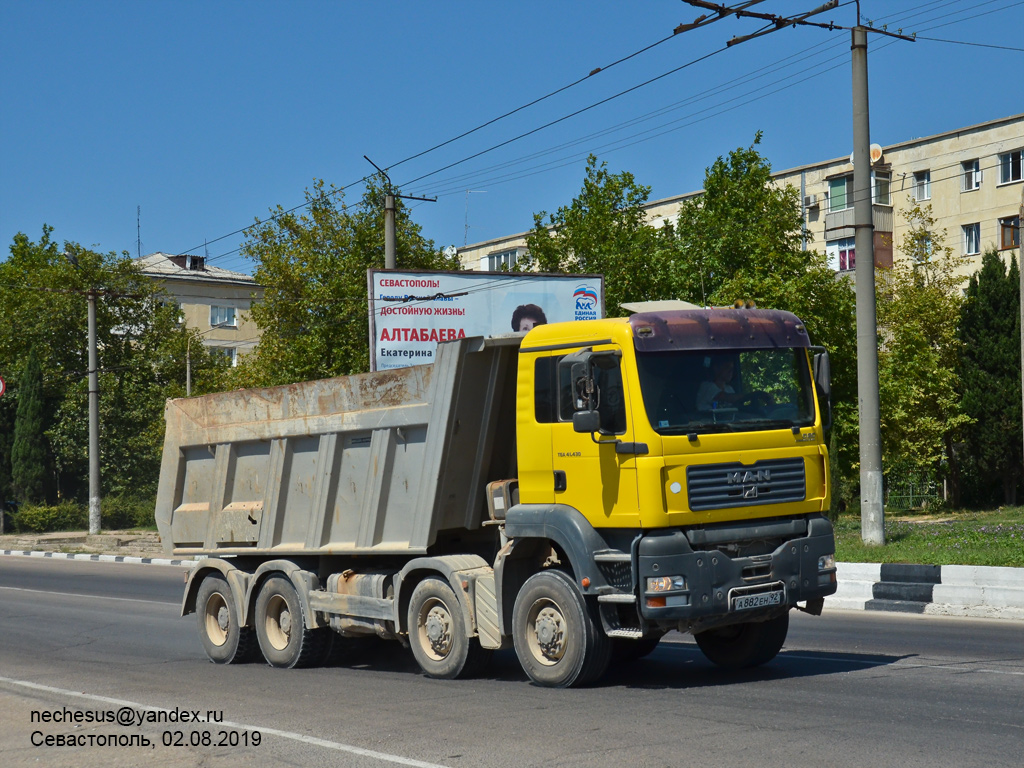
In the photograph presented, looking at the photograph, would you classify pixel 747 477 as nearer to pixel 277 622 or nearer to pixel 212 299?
pixel 277 622

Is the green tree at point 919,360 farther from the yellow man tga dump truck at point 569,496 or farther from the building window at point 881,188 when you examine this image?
the yellow man tga dump truck at point 569,496

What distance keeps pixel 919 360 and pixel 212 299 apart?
58.3 metres

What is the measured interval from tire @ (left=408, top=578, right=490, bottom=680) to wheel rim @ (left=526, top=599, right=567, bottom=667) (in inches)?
25.9

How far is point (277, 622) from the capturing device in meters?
11.7

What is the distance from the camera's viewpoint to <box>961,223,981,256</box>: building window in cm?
5203

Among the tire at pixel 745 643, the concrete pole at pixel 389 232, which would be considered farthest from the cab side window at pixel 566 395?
the concrete pole at pixel 389 232

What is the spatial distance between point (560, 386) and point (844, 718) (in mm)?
3154

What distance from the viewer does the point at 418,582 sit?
33.1 ft

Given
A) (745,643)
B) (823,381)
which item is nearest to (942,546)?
(745,643)

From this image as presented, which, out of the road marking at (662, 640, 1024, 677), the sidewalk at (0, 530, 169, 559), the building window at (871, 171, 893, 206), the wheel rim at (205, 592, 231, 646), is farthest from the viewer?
the building window at (871, 171, 893, 206)

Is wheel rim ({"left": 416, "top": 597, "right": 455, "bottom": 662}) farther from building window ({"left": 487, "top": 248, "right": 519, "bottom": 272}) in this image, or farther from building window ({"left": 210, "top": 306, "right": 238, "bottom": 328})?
building window ({"left": 210, "top": 306, "right": 238, "bottom": 328})

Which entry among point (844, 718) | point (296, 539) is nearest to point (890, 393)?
point (296, 539)

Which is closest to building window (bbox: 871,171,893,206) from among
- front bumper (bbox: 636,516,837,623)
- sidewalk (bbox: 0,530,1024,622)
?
sidewalk (bbox: 0,530,1024,622)

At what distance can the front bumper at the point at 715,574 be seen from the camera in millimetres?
8258
